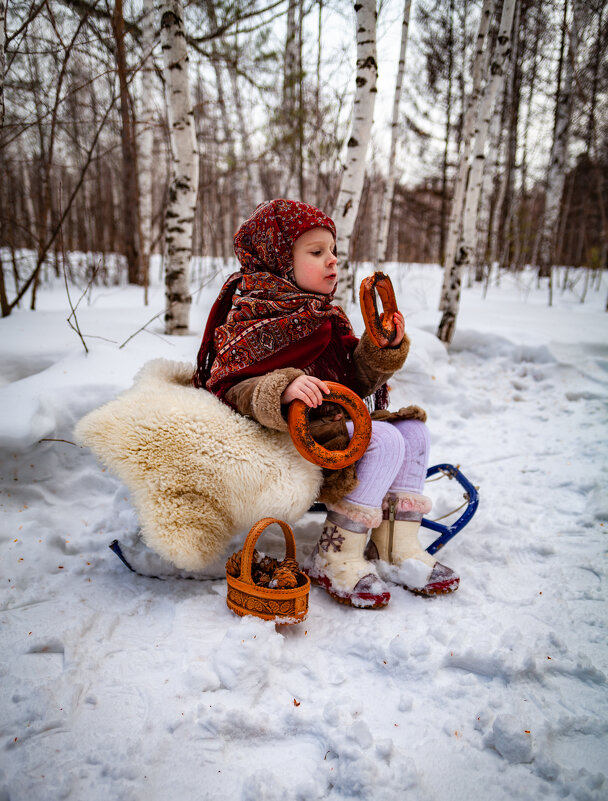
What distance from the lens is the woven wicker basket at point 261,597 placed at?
131 cm

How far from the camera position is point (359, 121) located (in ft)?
11.2

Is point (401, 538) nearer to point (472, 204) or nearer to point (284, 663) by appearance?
point (284, 663)

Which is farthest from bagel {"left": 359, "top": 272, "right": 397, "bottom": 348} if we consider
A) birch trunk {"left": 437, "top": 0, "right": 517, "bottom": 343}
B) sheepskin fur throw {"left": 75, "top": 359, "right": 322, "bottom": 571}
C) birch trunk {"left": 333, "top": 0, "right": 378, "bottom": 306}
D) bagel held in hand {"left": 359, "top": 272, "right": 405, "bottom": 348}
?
birch trunk {"left": 437, "top": 0, "right": 517, "bottom": 343}

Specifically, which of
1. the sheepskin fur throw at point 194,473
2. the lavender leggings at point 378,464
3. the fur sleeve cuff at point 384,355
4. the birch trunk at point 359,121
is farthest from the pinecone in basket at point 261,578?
the birch trunk at point 359,121

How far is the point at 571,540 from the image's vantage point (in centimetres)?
194

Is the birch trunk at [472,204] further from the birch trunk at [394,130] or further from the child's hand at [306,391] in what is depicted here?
the child's hand at [306,391]

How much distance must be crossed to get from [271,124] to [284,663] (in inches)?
286

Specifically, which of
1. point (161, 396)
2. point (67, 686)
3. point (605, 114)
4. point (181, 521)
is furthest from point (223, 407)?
point (605, 114)

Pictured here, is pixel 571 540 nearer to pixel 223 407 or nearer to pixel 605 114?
pixel 223 407

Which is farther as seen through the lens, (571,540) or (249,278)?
(571,540)

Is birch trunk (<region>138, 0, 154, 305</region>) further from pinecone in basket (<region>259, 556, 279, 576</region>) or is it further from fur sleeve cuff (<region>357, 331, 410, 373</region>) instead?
pinecone in basket (<region>259, 556, 279, 576</region>)

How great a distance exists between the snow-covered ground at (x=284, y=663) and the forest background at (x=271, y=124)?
68.0 inches

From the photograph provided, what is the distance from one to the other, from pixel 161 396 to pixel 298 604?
0.84 meters

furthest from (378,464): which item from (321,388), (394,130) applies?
(394,130)
